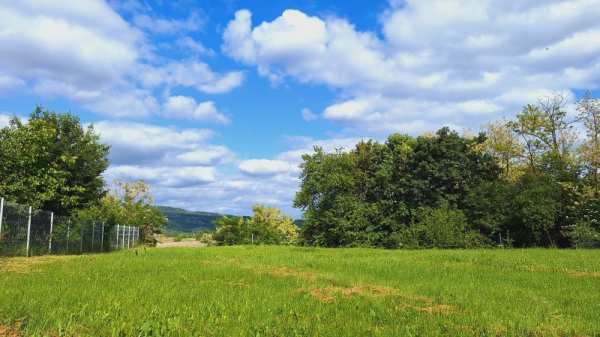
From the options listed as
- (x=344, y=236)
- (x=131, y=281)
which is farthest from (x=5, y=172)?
(x=344, y=236)

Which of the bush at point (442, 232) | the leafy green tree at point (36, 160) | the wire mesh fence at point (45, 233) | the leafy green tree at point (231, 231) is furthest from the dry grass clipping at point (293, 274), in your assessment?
the leafy green tree at point (231, 231)

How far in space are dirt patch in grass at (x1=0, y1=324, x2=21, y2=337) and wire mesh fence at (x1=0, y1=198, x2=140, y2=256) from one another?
14.5 metres

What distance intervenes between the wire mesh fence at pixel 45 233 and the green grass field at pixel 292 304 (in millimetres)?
5843

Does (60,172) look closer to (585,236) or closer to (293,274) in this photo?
(293,274)

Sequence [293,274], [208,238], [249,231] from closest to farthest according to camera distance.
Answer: [293,274] < [249,231] < [208,238]

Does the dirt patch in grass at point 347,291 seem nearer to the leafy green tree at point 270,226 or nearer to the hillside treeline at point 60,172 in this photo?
the hillside treeline at point 60,172

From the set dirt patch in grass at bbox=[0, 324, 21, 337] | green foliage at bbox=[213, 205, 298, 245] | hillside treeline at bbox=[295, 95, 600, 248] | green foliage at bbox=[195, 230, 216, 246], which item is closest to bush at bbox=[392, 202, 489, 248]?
hillside treeline at bbox=[295, 95, 600, 248]

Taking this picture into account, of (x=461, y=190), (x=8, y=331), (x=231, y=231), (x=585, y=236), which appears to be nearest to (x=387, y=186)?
→ (x=461, y=190)

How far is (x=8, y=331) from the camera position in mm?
5750

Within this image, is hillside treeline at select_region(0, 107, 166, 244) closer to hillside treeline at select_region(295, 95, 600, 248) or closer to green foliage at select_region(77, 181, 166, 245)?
green foliage at select_region(77, 181, 166, 245)

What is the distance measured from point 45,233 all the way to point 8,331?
19.8 metres

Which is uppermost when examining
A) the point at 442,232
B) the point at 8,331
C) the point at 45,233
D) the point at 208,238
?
the point at 45,233

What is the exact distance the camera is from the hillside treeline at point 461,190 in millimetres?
36156

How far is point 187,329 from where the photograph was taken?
20.5ft
